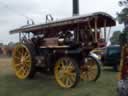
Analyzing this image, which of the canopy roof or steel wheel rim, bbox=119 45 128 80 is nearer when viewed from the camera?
steel wheel rim, bbox=119 45 128 80

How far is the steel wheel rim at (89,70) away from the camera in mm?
12742

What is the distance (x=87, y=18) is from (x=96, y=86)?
1.99 metres

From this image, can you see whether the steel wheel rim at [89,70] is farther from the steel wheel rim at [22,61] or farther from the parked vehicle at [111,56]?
the parked vehicle at [111,56]

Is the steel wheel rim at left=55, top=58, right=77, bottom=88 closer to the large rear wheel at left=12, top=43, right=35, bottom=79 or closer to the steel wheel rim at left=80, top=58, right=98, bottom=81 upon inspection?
the steel wheel rim at left=80, top=58, right=98, bottom=81

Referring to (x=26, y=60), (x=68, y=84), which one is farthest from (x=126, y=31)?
(x=26, y=60)

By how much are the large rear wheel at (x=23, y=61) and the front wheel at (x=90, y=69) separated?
1776 mm

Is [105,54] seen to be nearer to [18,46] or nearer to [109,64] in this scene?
[109,64]

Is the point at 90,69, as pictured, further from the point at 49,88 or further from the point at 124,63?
the point at 124,63

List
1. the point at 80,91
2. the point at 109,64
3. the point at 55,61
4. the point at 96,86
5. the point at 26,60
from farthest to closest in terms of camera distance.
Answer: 1. the point at 109,64
2. the point at 26,60
3. the point at 55,61
4. the point at 96,86
5. the point at 80,91

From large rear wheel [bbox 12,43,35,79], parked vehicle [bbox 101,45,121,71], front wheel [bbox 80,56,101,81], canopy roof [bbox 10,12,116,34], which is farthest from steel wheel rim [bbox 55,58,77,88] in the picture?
parked vehicle [bbox 101,45,121,71]

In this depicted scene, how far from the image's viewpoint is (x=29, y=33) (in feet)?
47.3

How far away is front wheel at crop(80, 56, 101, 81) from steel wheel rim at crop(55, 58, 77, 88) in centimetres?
74


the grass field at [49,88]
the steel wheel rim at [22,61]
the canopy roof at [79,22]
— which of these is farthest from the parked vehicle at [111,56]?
the canopy roof at [79,22]

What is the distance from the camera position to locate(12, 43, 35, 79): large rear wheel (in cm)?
1358
